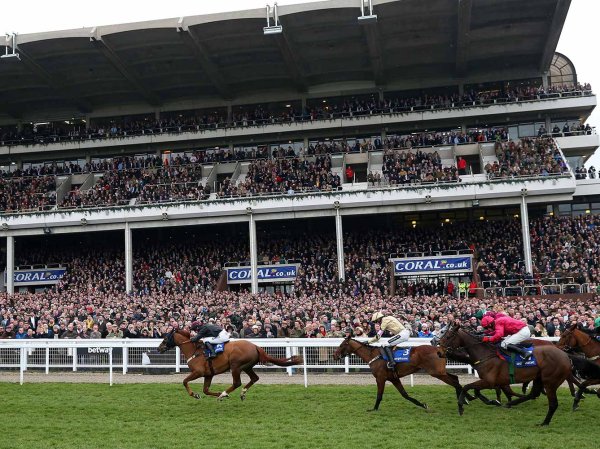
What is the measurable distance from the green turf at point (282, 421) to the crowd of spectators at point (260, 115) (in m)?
27.4

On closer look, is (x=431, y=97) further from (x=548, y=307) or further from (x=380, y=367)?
(x=380, y=367)

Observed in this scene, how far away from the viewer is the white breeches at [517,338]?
10.1m

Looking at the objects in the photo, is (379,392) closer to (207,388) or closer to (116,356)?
(207,388)

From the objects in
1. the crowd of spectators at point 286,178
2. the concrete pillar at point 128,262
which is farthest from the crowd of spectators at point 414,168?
the concrete pillar at point 128,262

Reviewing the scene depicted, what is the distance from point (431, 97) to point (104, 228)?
19.2 m

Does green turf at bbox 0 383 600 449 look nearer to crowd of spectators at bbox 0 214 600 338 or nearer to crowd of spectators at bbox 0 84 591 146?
crowd of spectators at bbox 0 214 600 338

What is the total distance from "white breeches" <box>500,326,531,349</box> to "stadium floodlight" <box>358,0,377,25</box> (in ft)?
77.6

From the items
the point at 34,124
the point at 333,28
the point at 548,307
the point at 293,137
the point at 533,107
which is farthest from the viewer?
the point at 34,124

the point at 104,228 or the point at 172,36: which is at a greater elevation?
the point at 172,36

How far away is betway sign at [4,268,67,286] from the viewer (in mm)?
36188

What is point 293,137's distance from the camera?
39844mm

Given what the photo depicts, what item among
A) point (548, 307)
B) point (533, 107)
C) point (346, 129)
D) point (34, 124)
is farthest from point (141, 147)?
point (548, 307)

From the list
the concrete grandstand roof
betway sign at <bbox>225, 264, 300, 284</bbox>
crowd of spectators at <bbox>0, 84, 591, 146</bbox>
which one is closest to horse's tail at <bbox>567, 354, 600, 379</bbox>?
betway sign at <bbox>225, 264, 300, 284</bbox>

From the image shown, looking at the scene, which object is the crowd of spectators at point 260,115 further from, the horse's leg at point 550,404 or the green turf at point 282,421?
the horse's leg at point 550,404
